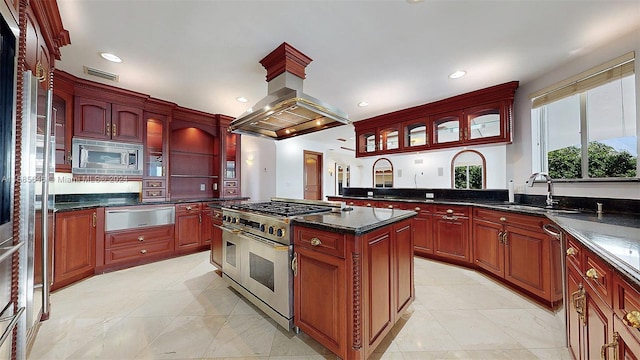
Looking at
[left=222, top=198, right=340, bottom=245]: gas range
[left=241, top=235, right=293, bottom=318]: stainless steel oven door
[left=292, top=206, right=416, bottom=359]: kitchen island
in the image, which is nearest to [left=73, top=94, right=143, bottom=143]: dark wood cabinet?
[left=222, top=198, right=340, bottom=245]: gas range

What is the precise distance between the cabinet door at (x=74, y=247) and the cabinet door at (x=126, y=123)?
1.08 metres

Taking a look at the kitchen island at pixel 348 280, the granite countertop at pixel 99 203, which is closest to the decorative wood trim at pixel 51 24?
the granite countertop at pixel 99 203

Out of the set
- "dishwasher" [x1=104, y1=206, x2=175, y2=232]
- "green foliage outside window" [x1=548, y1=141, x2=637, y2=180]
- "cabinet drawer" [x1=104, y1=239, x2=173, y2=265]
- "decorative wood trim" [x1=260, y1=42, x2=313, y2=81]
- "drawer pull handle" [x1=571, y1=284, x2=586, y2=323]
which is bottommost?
"cabinet drawer" [x1=104, y1=239, x2=173, y2=265]

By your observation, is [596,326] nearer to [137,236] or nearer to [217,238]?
[217,238]

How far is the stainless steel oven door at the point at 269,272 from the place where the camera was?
5.14 ft

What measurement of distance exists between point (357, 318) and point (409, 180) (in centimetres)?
378

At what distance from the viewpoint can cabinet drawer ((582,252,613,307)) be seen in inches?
32.7

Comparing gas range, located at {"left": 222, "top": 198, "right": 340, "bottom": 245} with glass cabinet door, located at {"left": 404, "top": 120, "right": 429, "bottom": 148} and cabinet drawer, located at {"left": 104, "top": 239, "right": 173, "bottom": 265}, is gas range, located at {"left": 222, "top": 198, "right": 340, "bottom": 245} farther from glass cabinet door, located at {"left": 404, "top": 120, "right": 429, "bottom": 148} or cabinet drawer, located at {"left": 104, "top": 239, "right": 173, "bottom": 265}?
glass cabinet door, located at {"left": 404, "top": 120, "right": 429, "bottom": 148}

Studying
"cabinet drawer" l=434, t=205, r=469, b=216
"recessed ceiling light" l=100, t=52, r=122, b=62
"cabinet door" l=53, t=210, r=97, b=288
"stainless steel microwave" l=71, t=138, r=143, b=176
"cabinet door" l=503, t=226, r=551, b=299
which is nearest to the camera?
"cabinet door" l=503, t=226, r=551, b=299

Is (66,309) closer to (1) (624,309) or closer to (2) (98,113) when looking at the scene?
(2) (98,113)

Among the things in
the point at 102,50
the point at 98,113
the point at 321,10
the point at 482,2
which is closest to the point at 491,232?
the point at 482,2

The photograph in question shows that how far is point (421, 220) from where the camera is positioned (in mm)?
3244

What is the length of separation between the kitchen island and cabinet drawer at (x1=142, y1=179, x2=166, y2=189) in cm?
296

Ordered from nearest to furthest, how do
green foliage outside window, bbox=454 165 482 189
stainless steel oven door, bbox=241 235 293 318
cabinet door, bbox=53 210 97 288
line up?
stainless steel oven door, bbox=241 235 293 318, cabinet door, bbox=53 210 97 288, green foliage outside window, bbox=454 165 482 189
